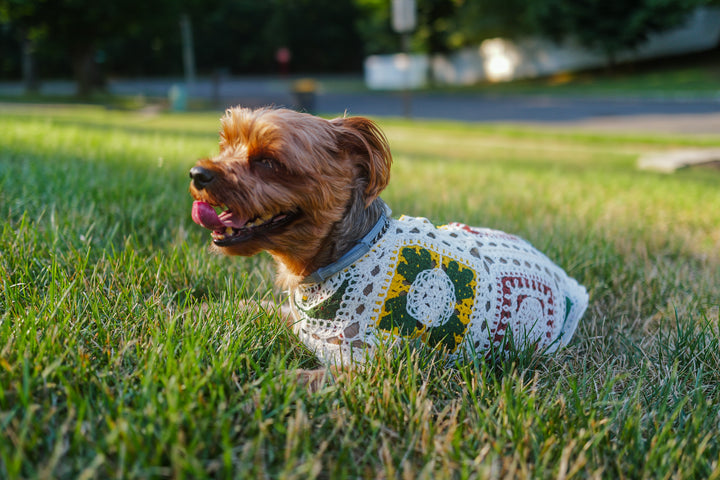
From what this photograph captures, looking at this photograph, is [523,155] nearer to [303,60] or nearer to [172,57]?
[303,60]

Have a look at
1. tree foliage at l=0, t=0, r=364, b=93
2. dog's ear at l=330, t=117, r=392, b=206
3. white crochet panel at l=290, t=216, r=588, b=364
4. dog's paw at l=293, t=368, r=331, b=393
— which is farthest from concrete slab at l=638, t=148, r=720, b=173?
tree foliage at l=0, t=0, r=364, b=93

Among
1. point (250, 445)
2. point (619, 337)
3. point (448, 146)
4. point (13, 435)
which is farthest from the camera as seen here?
point (448, 146)

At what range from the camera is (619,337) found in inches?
127

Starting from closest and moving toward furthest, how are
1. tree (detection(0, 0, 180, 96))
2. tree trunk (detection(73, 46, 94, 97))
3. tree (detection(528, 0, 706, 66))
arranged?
tree (detection(0, 0, 180, 96)), tree trunk (detection(73, 46, 94, 97)), tree (detection(528, 0, 706, 66))

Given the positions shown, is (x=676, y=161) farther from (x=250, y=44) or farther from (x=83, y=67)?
(x=250, y=44)

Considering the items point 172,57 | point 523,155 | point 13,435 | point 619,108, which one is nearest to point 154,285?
point 13,435

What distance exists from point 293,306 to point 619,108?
20.6m

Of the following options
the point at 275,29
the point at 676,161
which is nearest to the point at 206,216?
the point at 676,161

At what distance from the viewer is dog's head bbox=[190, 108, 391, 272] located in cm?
258

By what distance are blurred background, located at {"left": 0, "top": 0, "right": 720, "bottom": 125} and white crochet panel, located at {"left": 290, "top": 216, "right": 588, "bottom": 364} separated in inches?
612

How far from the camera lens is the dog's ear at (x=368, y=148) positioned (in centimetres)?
278

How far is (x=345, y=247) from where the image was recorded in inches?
111

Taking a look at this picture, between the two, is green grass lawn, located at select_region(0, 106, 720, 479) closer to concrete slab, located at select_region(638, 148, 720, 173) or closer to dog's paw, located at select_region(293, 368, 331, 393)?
dog's paw, located at select_region(293, 368, 331, 393)

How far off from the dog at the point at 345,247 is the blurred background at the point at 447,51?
15577mm
